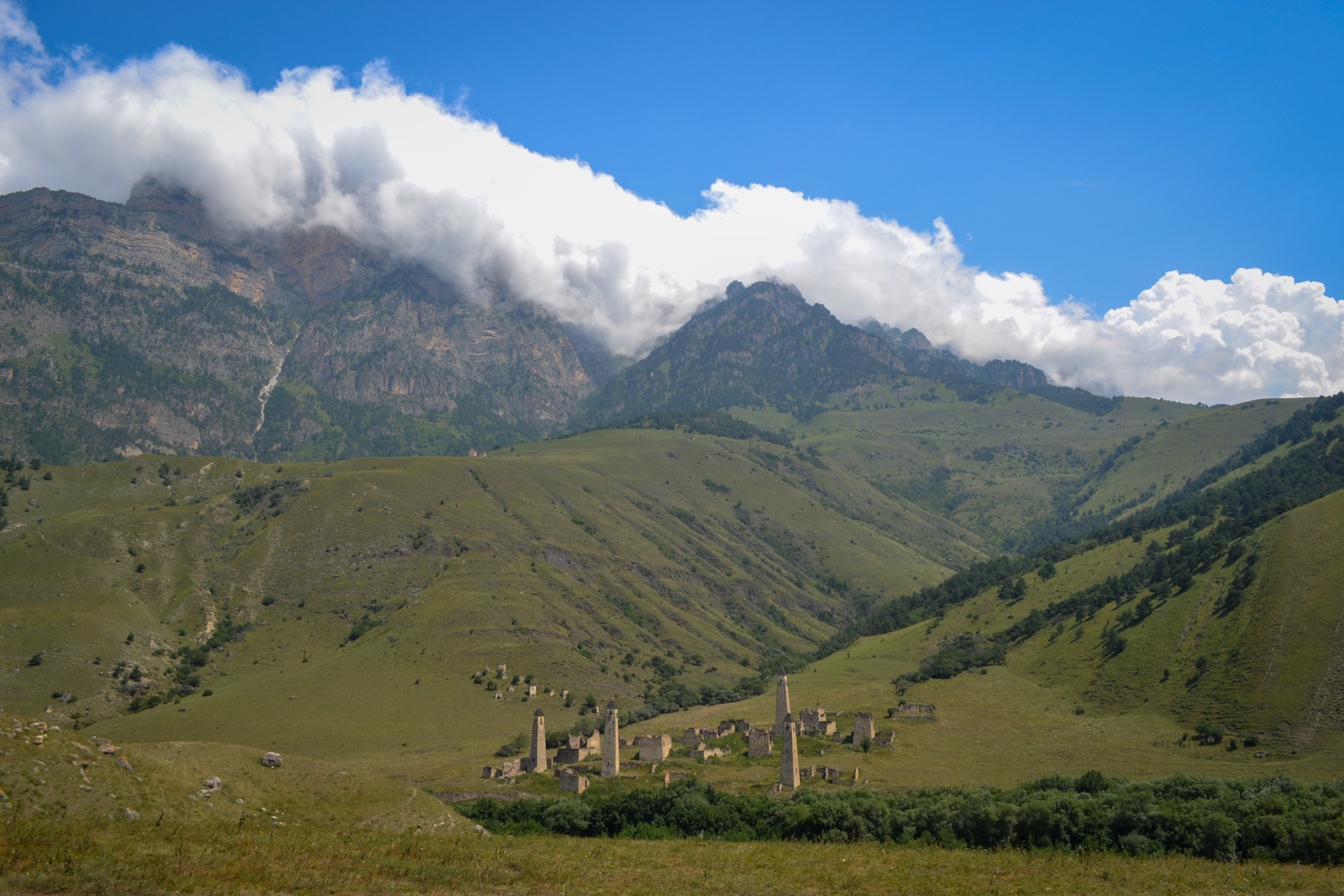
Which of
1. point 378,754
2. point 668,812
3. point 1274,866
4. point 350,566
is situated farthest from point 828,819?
point 350,566

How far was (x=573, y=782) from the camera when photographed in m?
74.6

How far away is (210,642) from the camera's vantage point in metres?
162

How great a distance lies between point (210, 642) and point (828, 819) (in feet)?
468

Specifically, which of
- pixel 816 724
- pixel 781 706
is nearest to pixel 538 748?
pixel 781 706

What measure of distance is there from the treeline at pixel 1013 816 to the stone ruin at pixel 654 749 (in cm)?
1158

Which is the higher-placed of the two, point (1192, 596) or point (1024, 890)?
point (1192, 596)

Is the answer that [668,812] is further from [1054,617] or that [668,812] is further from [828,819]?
[1054,617]

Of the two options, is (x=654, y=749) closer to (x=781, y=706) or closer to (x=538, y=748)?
(x=538, y=748)

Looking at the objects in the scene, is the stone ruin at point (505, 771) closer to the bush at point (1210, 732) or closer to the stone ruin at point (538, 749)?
the stone ruin at point (538, 749)

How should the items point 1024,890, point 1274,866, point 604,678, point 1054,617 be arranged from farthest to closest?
point 604,678 < point 1054,617 < point 1274,866 < point 1024,890

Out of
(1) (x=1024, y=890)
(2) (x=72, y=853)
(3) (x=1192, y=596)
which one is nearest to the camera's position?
(2) (x=72, y=853)

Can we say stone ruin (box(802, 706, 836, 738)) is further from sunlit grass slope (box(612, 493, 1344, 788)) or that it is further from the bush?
the bush

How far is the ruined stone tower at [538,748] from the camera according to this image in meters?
84.8

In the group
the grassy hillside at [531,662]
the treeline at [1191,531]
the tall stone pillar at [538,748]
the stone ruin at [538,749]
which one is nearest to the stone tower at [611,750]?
the grassy hillside at [531,662]
